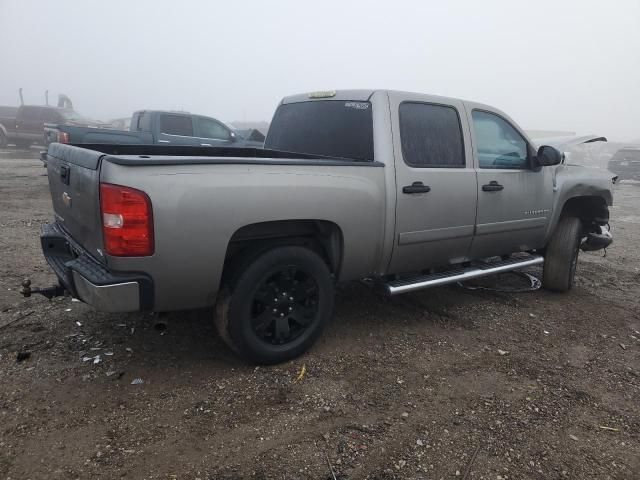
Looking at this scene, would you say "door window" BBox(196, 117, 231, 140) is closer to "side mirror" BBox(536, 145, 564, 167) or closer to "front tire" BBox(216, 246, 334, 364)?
"side mirror" BBox(536, 145, 564, 167)

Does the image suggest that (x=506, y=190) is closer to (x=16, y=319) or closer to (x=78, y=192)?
(x=78, y=192)

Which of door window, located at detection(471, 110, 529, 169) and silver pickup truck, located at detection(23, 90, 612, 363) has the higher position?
door window, located at detection(471, 110, 529, 169)

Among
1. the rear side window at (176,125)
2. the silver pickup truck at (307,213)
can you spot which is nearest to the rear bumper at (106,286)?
the silver pickup truck at (307,213)

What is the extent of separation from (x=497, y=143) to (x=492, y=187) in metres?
0.53

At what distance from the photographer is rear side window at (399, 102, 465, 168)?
367cm

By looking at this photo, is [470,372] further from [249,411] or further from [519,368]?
[249,411]

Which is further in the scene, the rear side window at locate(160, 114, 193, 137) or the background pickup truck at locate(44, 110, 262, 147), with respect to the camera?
the rear side window at locate(160, 114, 193, 137)

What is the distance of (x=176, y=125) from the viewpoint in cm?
1108

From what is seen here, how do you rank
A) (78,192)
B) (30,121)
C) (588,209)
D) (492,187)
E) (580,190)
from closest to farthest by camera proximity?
(78,192) → (492,187) → (580,190) → (588,209) → (30,121)

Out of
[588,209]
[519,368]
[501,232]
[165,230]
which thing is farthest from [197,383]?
[588,209]

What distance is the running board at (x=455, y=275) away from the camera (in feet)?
11.8

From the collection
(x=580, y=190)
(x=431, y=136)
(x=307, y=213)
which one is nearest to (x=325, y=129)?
(x=431, y=136)

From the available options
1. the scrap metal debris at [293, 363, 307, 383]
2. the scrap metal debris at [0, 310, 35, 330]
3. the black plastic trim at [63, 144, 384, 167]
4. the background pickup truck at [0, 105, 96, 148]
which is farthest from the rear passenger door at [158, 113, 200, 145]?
the background pickup truck at [0, 105, 96, 148]

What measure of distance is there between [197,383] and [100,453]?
746 mm
